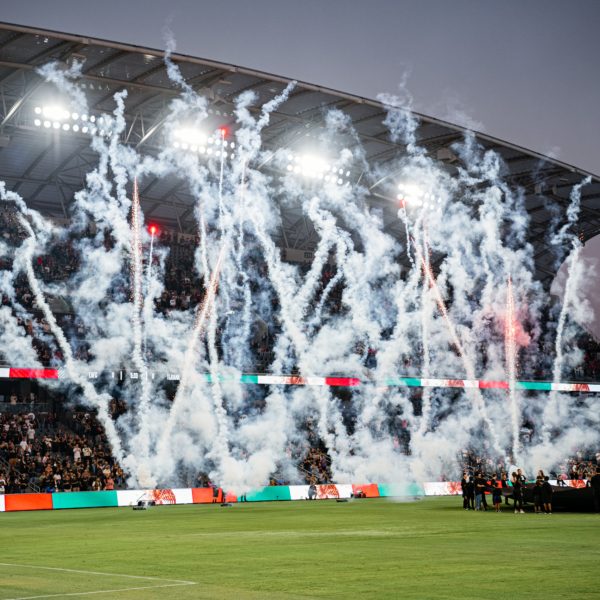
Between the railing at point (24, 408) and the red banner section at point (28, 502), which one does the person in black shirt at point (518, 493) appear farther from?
the railing at point (24, 408)

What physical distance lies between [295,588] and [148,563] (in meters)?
4.24

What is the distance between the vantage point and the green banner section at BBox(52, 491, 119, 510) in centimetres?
3733

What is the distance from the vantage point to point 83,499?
124ft

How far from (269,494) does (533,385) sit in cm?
2246

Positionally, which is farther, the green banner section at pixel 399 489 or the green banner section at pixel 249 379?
the green banner section at pixel 249 379

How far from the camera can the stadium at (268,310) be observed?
4025 cm

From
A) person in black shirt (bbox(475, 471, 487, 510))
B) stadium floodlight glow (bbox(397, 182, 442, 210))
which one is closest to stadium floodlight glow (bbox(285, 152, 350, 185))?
stadium floodlight glow (bbox(397, 182, 442, 210))

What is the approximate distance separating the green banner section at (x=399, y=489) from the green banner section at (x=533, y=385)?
14.6 meters

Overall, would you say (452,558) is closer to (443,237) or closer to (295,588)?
(295,588)

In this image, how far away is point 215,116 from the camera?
155ft

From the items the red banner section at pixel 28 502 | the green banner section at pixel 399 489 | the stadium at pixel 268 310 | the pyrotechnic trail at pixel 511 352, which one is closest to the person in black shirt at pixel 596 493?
the stadium at pixel 268 310

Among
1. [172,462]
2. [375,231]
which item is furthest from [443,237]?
[172,462]

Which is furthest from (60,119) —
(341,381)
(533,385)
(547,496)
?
(533,385)

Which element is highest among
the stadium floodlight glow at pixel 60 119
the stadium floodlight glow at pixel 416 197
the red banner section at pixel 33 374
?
the stadium floodlight glow at pixel 60 119
